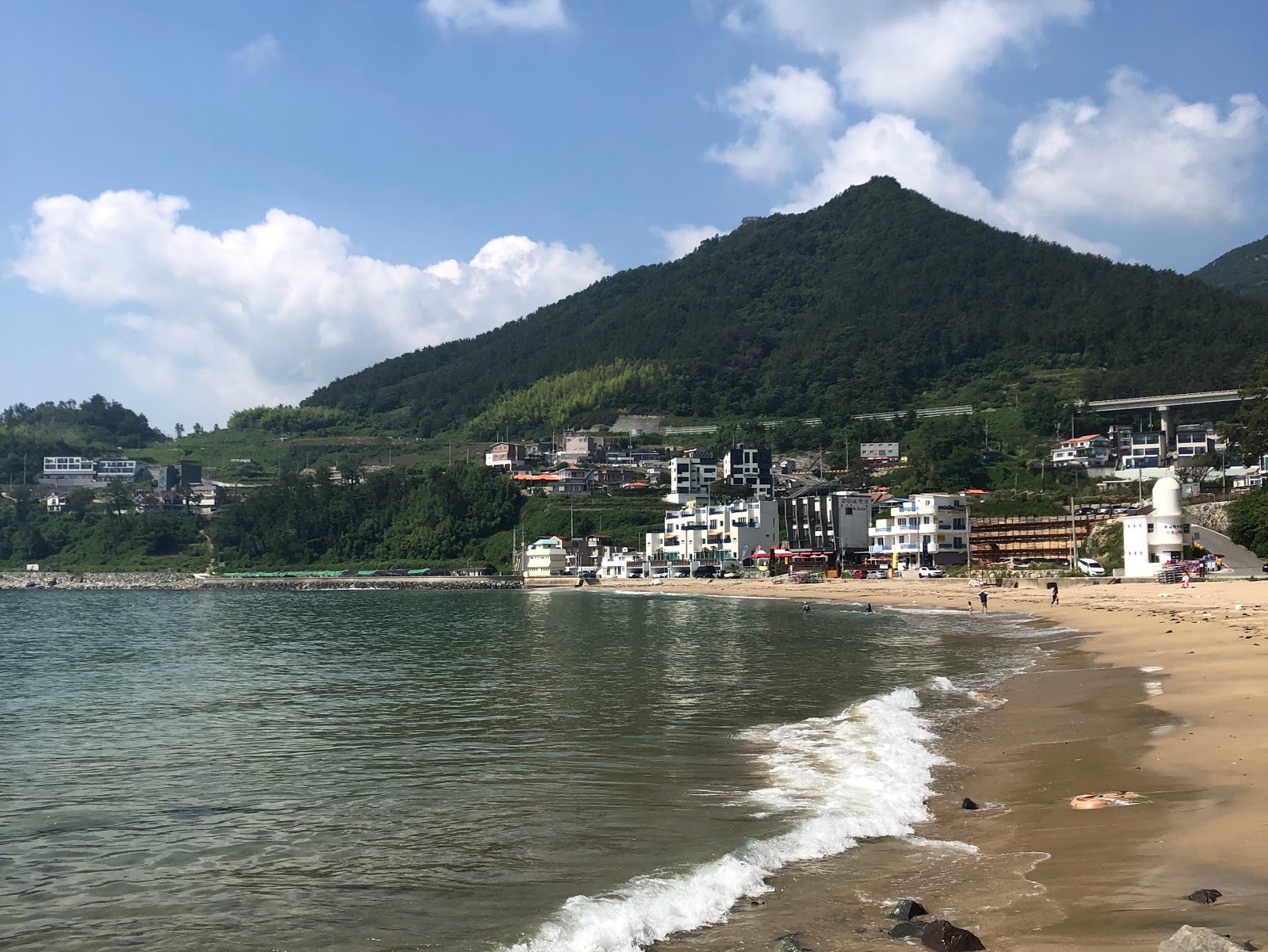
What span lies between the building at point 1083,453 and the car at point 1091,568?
182 feet

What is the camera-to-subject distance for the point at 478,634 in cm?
5050

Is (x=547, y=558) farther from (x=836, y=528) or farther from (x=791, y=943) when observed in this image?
(x=791, y=943)

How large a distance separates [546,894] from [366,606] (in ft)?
264

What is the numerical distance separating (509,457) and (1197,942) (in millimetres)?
174309

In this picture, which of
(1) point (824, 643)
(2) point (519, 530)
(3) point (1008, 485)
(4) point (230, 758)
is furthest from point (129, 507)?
(4) point (230, 758)

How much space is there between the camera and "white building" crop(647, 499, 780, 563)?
123562mm

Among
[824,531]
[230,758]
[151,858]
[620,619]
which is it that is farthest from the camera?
[824,531]

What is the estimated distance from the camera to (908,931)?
870 centimetres

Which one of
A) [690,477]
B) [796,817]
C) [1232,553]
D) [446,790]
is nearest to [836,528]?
[690,477]

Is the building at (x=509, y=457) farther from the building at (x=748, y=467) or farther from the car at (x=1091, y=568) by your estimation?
the car at (x=1091, y=568)

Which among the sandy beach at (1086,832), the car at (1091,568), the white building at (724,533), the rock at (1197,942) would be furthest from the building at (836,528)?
the rock at (1197,942)

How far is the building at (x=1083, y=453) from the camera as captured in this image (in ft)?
429

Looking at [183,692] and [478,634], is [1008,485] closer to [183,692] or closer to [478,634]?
[478,634]

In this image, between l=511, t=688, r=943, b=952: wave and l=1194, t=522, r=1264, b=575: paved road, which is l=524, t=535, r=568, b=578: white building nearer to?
l=1194, t=522, r=1264, b=575: paved road
